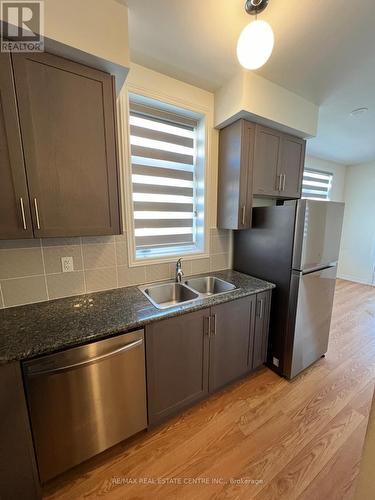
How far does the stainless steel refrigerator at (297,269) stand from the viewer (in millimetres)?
1665

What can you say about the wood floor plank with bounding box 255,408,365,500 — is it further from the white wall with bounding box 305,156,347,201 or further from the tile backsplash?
the white wall with bounding box 305,156,347,201

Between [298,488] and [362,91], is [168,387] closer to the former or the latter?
[298,488]

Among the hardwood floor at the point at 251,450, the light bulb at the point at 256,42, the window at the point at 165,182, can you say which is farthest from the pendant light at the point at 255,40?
the hardwood floor at the point at 251,450

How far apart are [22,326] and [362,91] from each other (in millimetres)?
3277

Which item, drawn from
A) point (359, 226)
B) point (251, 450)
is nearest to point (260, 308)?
point (251, 450)

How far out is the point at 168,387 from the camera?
1.39 metres

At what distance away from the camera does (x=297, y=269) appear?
169cm

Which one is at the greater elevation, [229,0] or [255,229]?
[229,0]

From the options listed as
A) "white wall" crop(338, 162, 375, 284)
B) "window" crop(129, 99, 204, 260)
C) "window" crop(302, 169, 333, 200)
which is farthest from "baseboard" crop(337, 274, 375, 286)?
"window" crop(129, 99, 204, 260)

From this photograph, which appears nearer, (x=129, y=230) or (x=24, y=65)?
(x=24, y=65)

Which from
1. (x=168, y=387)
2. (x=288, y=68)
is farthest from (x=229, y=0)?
(x=168, y=387)

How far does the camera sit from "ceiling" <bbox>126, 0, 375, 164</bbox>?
1.15 m

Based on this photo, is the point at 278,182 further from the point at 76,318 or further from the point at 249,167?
the point at 76,318

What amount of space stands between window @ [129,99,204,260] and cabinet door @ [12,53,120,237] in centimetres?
55
